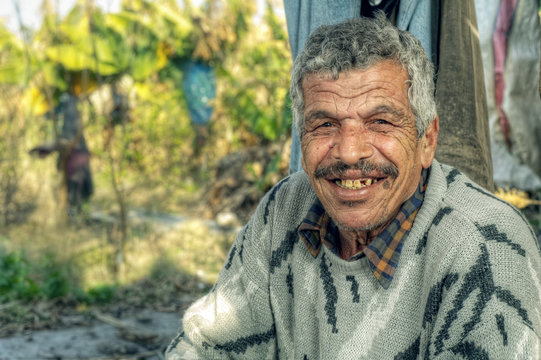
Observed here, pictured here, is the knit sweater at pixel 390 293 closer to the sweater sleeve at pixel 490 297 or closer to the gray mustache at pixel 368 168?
the sweater sleeve at pixel 490 297

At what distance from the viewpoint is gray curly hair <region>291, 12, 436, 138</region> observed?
57.9 inches

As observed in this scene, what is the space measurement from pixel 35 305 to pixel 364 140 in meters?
3.33

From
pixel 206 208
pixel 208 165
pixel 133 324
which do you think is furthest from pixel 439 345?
pixel 208 165

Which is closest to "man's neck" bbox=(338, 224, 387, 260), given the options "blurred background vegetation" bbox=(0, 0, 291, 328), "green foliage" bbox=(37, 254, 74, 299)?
"blurred background vegetation" bbox=(0, 0, 291, 328)

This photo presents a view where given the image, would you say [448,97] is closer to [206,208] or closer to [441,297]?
[441,297]

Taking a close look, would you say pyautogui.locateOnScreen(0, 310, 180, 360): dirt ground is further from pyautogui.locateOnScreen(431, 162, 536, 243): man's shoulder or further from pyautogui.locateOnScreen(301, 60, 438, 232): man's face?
pyautogui.locateOnScreen(431, 162, 536, 243): man's shoulder

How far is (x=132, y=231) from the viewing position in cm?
645

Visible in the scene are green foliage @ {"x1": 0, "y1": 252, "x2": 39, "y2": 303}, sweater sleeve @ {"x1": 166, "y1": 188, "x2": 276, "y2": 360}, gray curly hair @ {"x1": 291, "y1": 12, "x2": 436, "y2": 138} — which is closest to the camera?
gray curly hair @ {"x1": 291, "y1": 12, "x2": 436, "y2": 138}

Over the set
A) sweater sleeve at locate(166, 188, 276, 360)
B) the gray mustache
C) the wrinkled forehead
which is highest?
the wrinkled forehead

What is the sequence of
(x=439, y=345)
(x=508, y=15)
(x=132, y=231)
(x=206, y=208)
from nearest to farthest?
(x=439, y=345) → (x=508, y=15) → (x=132, y=231) → (x=206, y=208)

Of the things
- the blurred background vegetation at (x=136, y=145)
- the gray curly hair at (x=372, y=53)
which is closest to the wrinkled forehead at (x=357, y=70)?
the gray curly hair at (x=372, y=53)

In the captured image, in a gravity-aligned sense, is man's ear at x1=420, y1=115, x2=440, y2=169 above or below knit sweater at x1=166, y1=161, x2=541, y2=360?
above

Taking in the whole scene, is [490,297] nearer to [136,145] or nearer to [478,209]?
[478,209]

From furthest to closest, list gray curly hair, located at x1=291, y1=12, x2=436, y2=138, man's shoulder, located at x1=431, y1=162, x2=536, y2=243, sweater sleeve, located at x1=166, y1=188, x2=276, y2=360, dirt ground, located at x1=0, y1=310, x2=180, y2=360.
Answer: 1. dirt ground, located at x1=0, y1=310, x2=180, y2=360
2. sweater sleeve, located at x1=166, y1=188, x2=276, y2=360
3. gray curly hair, located at x1=291, y1=12, x2=436, y2=138
4. man's shoulder, located at x1=431, y1=162, x2=536, y2=243
